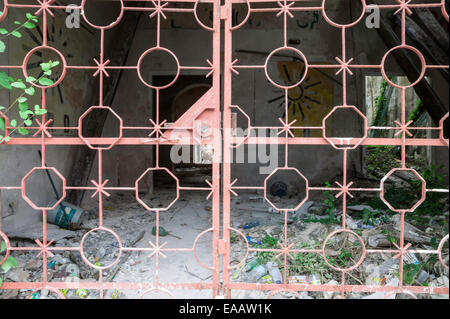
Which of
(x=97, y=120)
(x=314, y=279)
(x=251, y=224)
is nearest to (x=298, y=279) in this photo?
(x=314, y=279)

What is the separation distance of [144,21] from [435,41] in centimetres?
519

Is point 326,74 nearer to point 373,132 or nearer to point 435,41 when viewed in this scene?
point 435,41

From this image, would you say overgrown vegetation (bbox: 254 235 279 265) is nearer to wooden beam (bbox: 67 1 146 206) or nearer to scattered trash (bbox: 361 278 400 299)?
scattered trash (bbox: 361 278 400 299)

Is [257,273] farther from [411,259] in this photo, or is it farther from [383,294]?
[411,259]

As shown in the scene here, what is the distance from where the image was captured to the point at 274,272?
8.20 feet

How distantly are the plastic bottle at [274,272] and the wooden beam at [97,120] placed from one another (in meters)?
3.07

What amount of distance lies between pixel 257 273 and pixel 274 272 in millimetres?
141

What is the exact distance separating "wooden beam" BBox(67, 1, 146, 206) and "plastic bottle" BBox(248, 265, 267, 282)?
2.97 m

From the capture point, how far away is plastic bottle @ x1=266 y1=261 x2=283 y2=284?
2.42 m

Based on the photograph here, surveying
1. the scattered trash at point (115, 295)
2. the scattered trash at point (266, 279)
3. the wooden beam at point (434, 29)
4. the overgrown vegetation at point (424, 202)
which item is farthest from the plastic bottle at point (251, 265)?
the wooden beam at point (434, 29)

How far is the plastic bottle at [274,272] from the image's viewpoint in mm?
2418

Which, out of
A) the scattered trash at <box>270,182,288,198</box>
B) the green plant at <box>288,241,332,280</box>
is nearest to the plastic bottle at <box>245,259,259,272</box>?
the green plant at <box>288,241,332,280</box>

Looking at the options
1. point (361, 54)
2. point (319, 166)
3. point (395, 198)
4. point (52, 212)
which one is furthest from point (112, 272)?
point (361, 54)

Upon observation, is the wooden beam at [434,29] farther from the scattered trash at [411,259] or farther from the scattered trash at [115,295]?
the scattered trash at [115,295]
